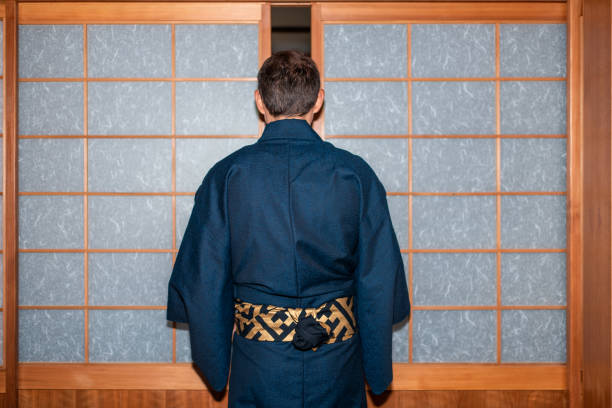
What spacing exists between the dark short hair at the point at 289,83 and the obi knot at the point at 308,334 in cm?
72

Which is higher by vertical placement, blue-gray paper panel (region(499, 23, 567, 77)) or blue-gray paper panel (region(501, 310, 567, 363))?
blue-gray paper panel (region(499, 23, 567, 77))

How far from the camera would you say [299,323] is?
1.42 metres

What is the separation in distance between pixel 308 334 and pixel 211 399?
3.72 feet

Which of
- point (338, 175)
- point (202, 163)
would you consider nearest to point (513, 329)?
point (338, 175)

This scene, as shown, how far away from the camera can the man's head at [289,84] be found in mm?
1443

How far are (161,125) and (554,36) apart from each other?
7.05 feet

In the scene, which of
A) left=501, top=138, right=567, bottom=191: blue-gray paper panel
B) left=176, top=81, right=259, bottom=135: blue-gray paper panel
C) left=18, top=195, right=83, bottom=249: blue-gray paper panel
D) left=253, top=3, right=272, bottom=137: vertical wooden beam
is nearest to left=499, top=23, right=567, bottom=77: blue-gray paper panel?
left=501, top=138, right=567, bottom=191: blue-gray paper panel

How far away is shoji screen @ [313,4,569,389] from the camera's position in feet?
7.32

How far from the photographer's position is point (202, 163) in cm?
223

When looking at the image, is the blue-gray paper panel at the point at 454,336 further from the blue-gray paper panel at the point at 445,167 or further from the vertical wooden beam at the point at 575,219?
the blue-gray paper panel at the point at 445,167

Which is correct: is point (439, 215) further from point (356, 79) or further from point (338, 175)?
point (338, 175)

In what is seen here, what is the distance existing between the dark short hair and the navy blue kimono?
0.18ft

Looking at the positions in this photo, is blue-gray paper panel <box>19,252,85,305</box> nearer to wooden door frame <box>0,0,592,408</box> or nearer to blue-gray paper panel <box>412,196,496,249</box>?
wooden door frame <box>0,0,592,408</box>

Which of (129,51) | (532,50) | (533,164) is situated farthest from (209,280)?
(532,50)
